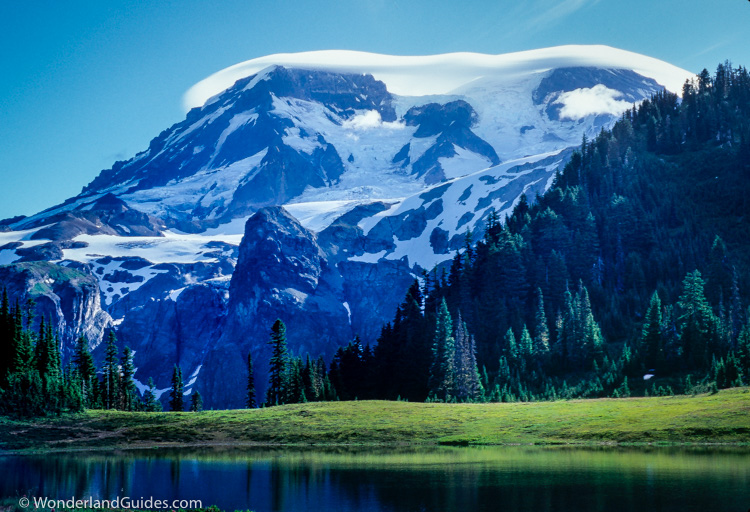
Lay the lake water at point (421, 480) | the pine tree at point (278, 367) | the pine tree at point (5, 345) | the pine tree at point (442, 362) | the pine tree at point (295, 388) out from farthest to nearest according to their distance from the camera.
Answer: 1. the pine tree at point (278, 367)
2. the pine tree at point (295, 388)
3. the pine tree at point (442, 362)
4. the pine tree at point (5, 345)
5. the lake water at point (421, 480)

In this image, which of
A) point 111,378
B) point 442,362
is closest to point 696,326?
point 442,362

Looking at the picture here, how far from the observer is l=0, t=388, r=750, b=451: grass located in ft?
312

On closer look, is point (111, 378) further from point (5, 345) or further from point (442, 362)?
point (442, 362)

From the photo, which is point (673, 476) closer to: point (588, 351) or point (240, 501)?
point (240, 501)

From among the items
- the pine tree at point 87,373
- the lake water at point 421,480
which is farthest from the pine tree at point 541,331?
the pine tree at point 87,373

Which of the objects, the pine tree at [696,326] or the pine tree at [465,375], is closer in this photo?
the pine tree at [696,326]

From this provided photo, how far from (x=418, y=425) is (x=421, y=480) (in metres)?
49.8

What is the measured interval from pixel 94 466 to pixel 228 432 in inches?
1503

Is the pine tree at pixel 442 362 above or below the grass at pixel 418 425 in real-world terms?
above

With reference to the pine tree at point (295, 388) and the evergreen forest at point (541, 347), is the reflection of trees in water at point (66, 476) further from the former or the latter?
the pine tree at point (295, 388)

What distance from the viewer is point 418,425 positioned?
114625mm

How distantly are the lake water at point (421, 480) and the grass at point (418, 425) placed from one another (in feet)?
36.8

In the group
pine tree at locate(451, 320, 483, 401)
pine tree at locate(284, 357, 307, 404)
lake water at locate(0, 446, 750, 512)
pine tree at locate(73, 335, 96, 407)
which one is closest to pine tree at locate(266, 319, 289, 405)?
pine tree at locate(284, 357, 307, 404)

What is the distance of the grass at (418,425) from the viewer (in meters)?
95.1
